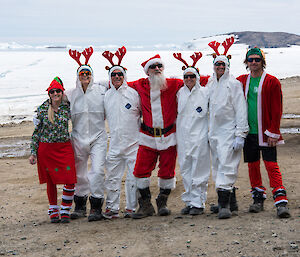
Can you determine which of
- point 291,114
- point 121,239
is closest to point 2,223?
point 121,239

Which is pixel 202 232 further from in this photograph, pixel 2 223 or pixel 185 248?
pixel 2 223

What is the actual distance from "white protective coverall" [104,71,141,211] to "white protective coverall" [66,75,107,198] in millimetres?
98

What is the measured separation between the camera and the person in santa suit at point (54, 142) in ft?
17.9

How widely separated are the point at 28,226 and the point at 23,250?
1.05m

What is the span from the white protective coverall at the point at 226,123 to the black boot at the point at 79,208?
1692 millimetres

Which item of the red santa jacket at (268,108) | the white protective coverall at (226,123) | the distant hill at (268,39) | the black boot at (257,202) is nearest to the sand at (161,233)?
the black boot at (257,202)

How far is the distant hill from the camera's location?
8280cm

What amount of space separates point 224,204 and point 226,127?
2.73ft

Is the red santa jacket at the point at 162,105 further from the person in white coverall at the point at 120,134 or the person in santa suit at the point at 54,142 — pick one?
the person in santa suit at the point at 54,142

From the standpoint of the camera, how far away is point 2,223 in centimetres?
601

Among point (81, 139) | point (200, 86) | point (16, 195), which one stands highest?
point (200, 86)

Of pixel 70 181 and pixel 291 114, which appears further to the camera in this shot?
pixel 291 114

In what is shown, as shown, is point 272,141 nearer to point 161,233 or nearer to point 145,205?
point 161,233

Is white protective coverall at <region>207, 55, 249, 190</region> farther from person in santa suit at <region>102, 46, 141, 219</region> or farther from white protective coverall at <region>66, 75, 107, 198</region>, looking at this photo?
white protective coverall at <region>66, 75, 107, 198</region>
